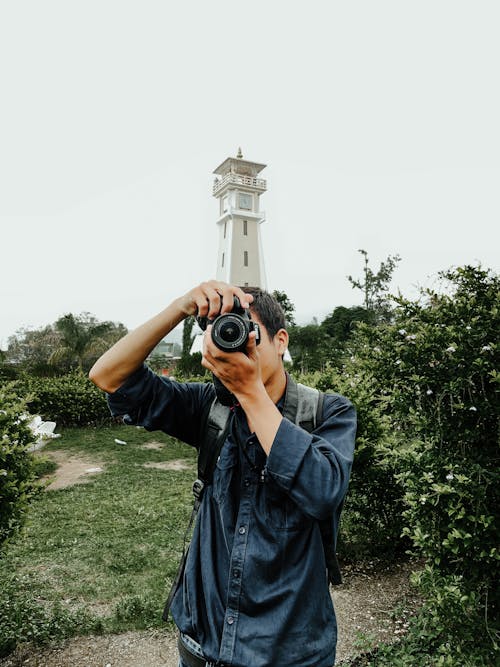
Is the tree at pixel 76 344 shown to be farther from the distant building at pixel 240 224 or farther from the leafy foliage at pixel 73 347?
the distant building at pixel 240 224

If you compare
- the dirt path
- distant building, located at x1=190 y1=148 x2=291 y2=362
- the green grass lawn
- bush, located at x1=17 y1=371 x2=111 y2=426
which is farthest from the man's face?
distant building, located at x1=190 y1=148 x2=291 y2=362

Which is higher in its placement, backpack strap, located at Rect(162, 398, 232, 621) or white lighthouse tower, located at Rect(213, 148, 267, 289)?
white lighthouse tower, located at Rect(213, 148, 267, 289)

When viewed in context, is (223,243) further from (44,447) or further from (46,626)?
(46,626)

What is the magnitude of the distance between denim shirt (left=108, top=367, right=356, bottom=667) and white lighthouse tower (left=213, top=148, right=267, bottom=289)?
3305 centimetres

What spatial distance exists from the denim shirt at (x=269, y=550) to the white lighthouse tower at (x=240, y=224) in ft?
108

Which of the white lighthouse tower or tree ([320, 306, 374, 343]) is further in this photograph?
the white lighthouse tower

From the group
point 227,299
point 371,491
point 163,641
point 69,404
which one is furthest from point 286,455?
point 69,404

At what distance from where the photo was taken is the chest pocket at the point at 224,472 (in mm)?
1375

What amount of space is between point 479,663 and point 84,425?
11749mm

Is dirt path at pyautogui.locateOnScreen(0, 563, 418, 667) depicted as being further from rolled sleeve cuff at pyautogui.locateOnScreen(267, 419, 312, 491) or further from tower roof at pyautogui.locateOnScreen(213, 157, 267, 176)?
tower roof at pyautogui.locateOnScreen(213, 157, 267, 176)

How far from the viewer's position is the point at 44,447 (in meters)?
10.2

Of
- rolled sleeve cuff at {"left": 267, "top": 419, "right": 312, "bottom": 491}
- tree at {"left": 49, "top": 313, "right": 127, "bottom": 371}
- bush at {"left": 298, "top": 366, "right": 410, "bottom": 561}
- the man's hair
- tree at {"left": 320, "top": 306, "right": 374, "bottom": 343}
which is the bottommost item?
bush at {"left": 298, "top": 366, "right": 410, "bottom": 561}

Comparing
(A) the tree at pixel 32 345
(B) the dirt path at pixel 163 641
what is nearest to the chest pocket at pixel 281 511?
(B) the dirt path at pixel 163 641

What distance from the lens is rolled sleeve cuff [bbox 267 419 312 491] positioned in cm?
114
